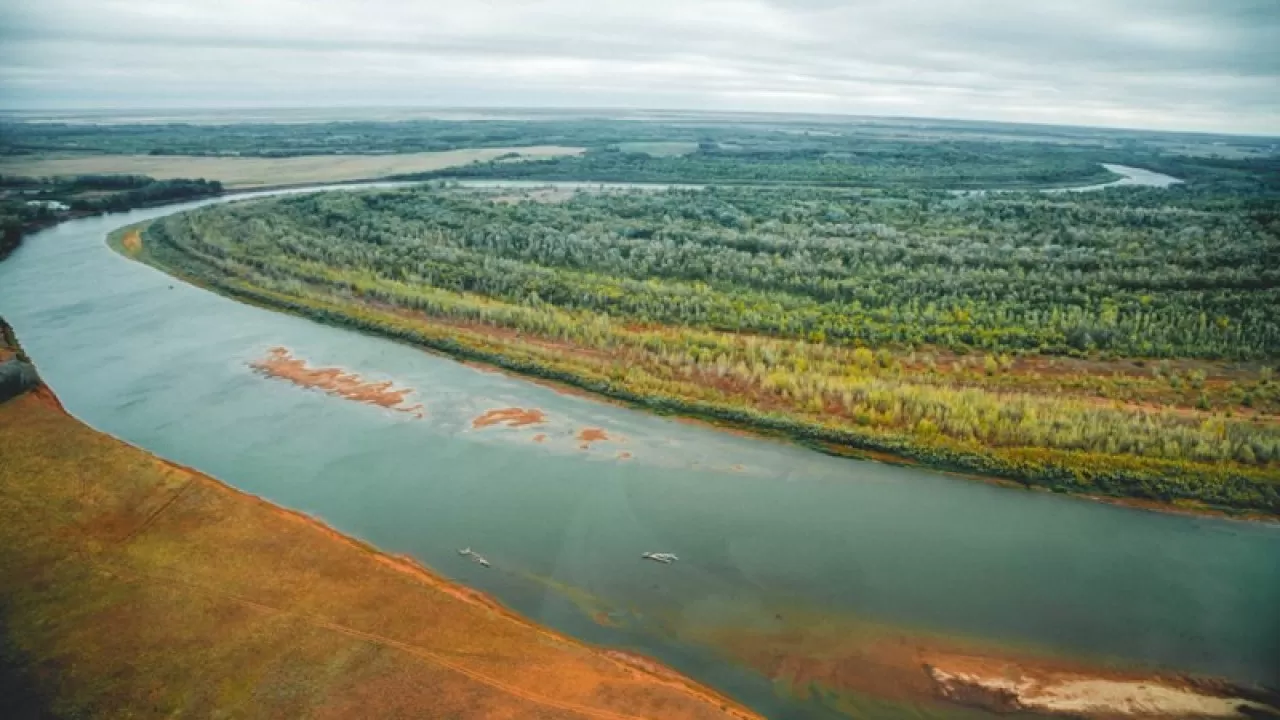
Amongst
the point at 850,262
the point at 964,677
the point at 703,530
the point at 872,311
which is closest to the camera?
the point at 964,677

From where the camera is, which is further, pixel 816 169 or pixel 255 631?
pixel 816 169

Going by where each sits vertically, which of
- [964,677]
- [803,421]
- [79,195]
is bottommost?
[964,677]

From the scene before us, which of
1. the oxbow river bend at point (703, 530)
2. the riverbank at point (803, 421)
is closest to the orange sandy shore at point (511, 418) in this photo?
the oxbow river bend at point (703, 530)

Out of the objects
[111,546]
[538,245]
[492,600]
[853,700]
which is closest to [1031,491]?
[853,700]

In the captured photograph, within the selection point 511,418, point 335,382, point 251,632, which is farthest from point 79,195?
point 251,632

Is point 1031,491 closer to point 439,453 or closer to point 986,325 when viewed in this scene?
point 986,325

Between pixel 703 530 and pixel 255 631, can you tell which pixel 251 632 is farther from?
pixel 703 530

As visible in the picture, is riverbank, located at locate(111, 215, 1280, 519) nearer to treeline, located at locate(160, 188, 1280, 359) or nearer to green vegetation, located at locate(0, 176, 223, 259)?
treeline, located at locate(160, 188, 1280, 359)

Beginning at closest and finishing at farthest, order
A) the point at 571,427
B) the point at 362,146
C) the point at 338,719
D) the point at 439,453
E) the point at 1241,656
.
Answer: the point at 338,719 → the point at 1241,656 → the point at 439,453 → the point at 571,427 → the point at 362,146
